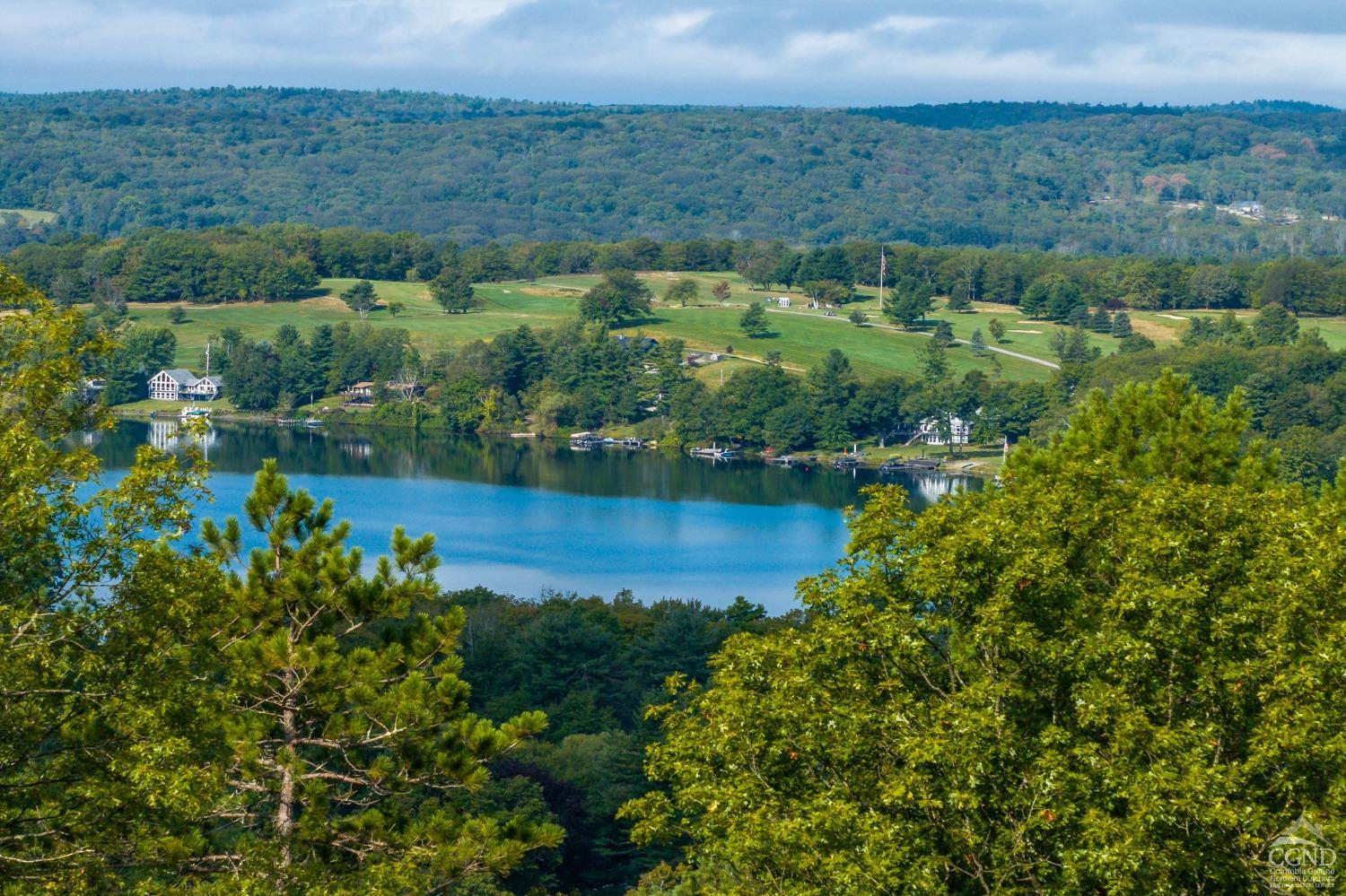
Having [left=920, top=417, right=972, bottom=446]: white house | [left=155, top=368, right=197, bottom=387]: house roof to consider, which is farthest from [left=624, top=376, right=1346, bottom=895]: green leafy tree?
[left=155, top=368, right=197, bottom=387]: house roof

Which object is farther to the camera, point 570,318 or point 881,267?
point 881,267

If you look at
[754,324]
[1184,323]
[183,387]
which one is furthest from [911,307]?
[183,387]

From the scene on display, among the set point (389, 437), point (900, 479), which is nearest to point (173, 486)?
point (900, 479)

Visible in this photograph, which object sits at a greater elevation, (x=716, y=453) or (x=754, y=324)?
(x=754, y=324)

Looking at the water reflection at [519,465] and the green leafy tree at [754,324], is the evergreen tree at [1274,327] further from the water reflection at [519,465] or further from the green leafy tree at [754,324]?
the water reflection at [519,465]

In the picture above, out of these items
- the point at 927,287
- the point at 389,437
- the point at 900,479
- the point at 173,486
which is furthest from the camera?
the point at 927,287

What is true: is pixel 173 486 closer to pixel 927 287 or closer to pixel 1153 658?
pixel 1153 658

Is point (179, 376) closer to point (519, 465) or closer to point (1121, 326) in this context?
point (519, 465)
